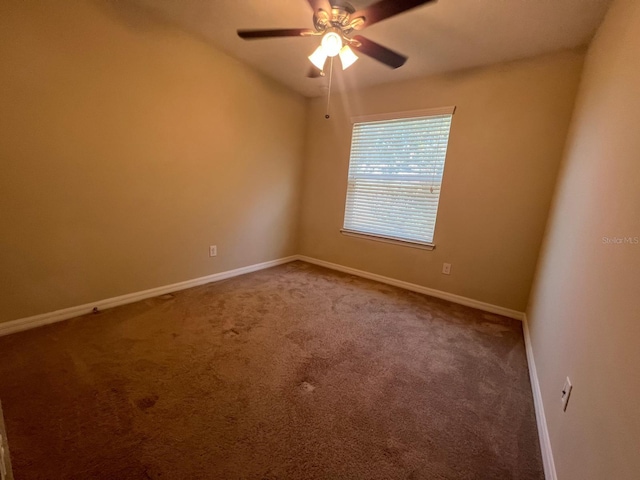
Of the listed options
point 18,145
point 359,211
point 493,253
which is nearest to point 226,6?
point 18,145

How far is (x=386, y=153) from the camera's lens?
318 centimetres

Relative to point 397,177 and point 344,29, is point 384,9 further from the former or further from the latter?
point 397,177

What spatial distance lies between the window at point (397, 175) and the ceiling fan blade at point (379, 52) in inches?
45.6

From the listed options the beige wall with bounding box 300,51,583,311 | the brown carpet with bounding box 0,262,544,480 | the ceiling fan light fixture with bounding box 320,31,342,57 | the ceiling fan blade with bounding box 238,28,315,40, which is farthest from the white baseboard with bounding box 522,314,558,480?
the ceiling fan blade with bounding box 238,28,315,40

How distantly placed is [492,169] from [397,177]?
3.14ft

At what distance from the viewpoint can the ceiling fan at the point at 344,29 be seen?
56.7 inches

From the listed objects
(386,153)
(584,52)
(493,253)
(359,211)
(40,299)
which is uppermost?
(584,52)

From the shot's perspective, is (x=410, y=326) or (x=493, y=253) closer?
(x=410, y=326)

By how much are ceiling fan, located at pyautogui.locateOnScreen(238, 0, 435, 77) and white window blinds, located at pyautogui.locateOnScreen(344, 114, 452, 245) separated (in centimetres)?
117

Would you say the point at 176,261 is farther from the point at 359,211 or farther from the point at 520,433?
the point at 520,433

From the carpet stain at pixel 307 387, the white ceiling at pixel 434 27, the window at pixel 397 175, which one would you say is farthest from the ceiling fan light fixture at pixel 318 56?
the carpet stain at pixel 307 387

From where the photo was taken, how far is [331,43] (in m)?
1.73

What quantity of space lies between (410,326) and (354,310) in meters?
0.52

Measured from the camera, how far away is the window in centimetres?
288
